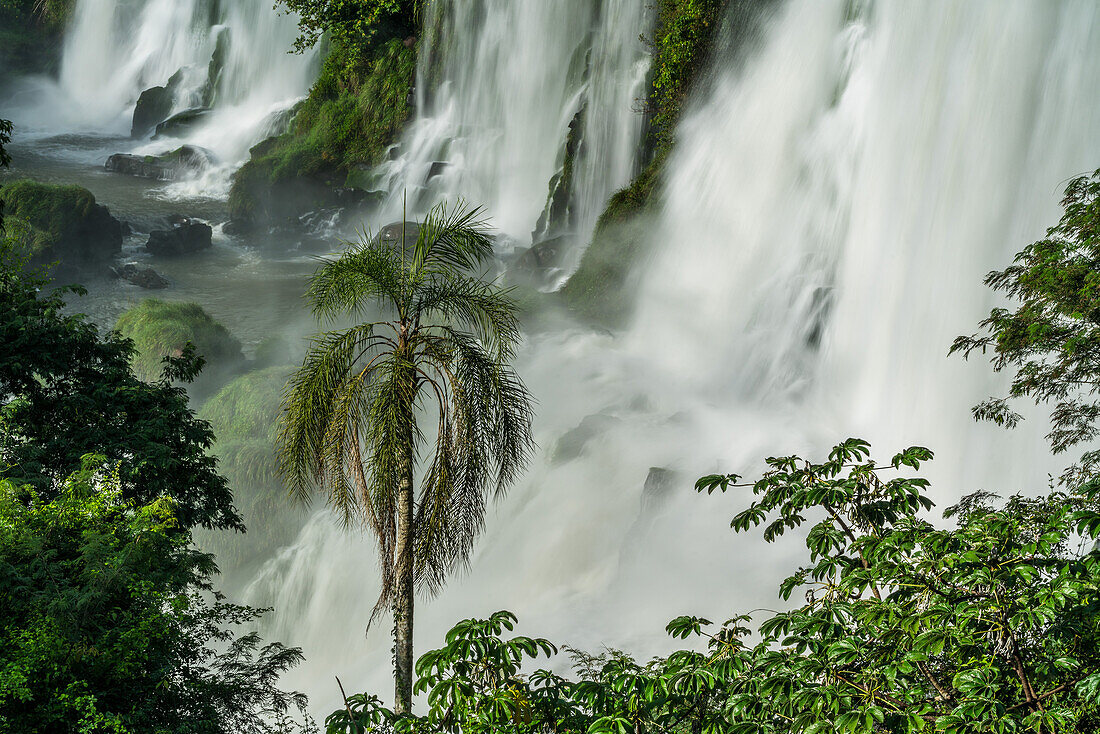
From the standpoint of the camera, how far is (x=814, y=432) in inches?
625

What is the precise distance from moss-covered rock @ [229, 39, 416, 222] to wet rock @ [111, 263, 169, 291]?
17.8 ft

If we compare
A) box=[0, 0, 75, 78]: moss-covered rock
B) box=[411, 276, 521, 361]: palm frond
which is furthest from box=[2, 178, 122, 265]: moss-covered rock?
box=[0, 0, 75, 78]: moss-covered rock

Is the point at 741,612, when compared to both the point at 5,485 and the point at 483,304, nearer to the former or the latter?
the point at 483,304

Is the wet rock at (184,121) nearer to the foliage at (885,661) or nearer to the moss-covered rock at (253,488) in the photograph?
the moss-covered rock at (253,488)

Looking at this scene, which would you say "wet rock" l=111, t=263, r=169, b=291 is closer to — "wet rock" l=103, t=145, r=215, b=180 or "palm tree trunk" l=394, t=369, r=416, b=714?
"wet rock" l=103, t=145, r=215, b=180

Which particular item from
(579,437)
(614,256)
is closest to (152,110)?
(614,256)

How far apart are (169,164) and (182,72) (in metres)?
9.02

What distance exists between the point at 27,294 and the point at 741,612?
404 inches

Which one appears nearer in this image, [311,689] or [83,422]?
[83,422]

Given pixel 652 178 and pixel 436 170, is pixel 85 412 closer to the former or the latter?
pixel 652 178

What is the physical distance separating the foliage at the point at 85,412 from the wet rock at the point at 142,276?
53.1 feet

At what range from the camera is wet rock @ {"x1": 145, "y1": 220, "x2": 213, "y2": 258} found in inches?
1101

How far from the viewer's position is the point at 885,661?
13.5 ft

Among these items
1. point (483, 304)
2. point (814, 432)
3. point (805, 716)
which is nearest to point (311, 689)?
point (483, 304)
